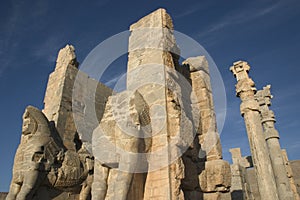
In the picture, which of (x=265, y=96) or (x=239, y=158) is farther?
(x=239, y=158)

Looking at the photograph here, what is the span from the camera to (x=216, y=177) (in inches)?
178

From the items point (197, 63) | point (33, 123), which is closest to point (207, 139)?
point (197, 63)

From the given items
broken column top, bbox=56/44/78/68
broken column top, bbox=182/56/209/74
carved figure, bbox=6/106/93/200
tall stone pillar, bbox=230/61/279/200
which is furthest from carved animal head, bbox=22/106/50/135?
tall stone pillar, bbox=230/61/279/200

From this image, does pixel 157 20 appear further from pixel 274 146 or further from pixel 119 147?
pixel 274 146

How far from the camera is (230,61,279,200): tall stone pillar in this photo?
5832 millimetres

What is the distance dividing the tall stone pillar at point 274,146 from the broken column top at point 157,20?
6.79m

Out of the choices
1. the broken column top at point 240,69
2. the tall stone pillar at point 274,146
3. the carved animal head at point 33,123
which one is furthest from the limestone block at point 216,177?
the tall stone pillar at point 274,146

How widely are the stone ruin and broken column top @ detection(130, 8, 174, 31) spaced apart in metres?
0.02

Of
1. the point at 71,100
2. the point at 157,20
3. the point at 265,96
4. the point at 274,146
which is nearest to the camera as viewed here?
the point at 157,20

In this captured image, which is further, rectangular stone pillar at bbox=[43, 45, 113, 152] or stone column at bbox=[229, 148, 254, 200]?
stone column at bbox=[229, 148, 254, 200]

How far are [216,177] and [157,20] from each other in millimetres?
2880

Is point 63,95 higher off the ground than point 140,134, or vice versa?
point 63,95

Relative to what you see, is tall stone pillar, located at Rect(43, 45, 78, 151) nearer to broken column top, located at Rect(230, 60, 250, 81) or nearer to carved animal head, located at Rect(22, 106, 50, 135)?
carved animal head, located at Rect(22, 106, 50, 135)

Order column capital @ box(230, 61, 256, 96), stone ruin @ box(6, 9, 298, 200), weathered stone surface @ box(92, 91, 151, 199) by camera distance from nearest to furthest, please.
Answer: weathered stone surface @ box(92, 91, 151, 199) → stone ruin @ box(6, 9, 298, 200) → column capital @ box(230, 61, 256, 96)
